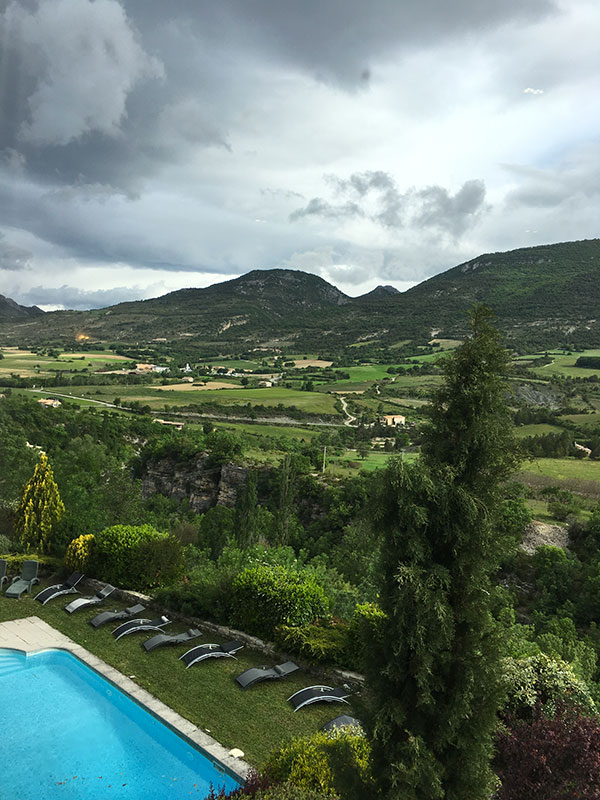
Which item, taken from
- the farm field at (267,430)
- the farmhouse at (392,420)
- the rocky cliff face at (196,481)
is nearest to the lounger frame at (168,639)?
the rocky cliff face at (196,481)

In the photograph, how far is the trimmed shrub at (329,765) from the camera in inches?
209

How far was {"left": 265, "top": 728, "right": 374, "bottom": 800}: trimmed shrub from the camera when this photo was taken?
5.31 meters

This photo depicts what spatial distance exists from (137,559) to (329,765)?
11.2 metres

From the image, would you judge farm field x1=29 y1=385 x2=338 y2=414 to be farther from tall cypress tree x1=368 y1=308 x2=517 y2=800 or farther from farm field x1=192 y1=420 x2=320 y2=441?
tall cypress tree x1=368 y1=308 x2=517 y2=800

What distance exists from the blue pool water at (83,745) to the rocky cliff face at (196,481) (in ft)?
99.4

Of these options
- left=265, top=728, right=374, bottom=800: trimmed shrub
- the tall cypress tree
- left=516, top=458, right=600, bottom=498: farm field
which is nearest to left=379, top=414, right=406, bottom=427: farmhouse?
left=516, top=458, right=600, bottom=498: farm field

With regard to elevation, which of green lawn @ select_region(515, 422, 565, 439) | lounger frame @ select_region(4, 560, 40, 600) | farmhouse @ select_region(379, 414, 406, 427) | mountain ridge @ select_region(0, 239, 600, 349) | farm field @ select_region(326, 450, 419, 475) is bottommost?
farm field @ select_region(326, 450, 419, 475)

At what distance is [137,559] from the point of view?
15.3 meters

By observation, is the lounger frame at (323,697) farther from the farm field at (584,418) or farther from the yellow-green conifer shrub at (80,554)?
Result: the farm field at (584,418)

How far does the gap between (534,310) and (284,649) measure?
131 meters

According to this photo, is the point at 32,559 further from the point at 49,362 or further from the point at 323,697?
the point at 49,362

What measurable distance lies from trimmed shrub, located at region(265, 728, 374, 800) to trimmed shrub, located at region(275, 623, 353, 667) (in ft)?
9.87

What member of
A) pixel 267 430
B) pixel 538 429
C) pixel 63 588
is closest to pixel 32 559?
pixel 63 588

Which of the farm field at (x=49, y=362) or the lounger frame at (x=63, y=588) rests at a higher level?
the farm field at (x=49, y=362)
